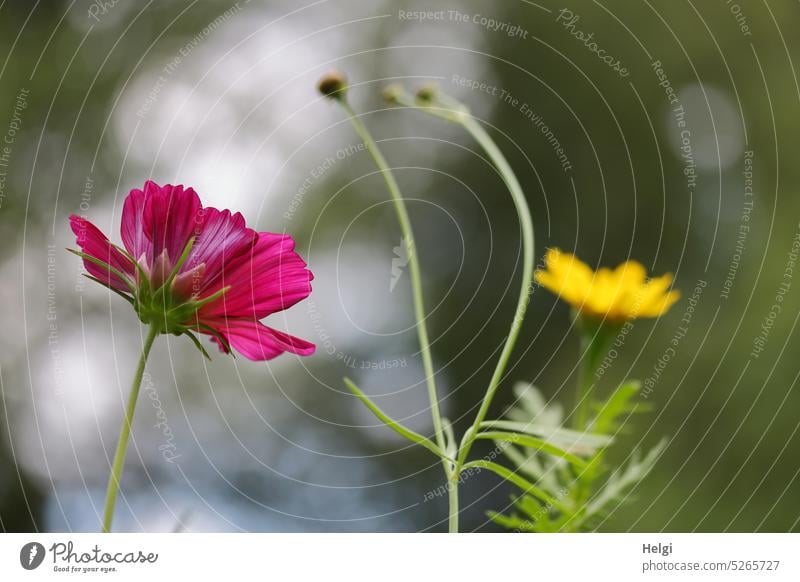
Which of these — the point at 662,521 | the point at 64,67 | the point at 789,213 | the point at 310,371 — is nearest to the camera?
the point at 662,521

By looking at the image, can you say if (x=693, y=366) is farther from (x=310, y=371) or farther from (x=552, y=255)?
(x=552, y=255)

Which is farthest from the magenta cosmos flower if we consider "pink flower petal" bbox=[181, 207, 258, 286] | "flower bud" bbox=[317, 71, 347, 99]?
"flower bud" bbox=[317, 71, 347, 99]

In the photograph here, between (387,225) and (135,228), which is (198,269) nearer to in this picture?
(135,228)

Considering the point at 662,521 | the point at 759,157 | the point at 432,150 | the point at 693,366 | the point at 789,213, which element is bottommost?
the point at 662,521

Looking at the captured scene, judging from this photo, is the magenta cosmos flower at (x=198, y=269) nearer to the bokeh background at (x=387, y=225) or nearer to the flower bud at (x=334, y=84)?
the flower bud at (x=334, y=84)

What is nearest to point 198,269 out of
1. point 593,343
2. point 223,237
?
point 223,237

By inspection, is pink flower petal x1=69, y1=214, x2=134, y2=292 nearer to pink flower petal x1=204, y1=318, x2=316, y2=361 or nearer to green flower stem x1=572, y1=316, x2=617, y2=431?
pink flower petal x1=204, y1=318, x2=316, y2=361
